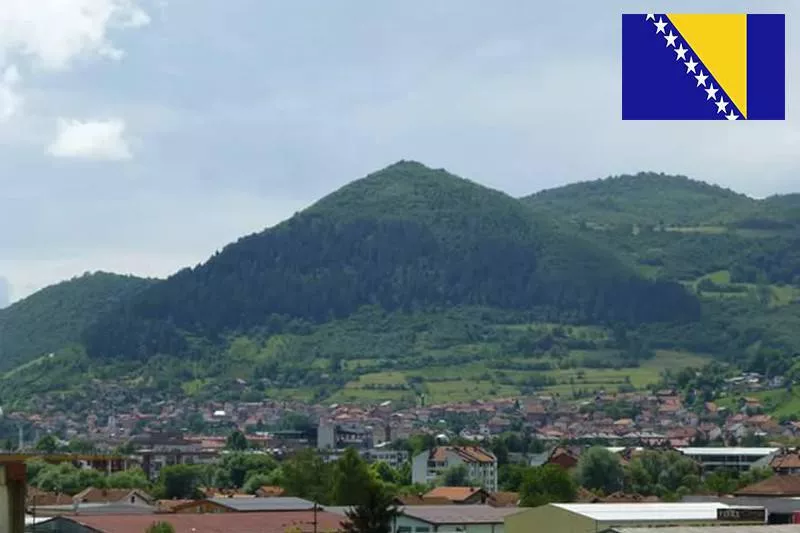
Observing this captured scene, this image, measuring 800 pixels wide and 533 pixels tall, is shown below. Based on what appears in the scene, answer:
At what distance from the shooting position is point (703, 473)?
465ft

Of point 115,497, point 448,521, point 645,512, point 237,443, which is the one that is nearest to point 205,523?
point 448,521

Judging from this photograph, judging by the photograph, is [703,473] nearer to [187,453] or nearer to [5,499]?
[187,453]

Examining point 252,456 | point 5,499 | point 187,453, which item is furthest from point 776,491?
point 187,453

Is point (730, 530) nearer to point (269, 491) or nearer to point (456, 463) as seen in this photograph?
point (269, 491)

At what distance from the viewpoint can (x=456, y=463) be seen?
139 meters

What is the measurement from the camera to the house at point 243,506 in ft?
274

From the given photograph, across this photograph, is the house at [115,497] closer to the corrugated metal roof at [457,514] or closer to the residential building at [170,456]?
the corrugated metal roof at [457,514]

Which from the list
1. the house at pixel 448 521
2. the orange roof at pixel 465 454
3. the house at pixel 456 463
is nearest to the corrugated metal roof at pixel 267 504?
the house at pixel 448 521

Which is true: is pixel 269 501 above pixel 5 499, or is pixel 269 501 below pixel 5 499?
below

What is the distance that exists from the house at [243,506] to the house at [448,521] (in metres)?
5.76

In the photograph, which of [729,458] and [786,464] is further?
[729,458]

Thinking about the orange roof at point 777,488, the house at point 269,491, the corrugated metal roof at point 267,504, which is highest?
the corrugated metal roof at point 267,504

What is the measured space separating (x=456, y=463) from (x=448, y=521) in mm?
60153

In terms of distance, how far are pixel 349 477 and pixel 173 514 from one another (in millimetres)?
16809
